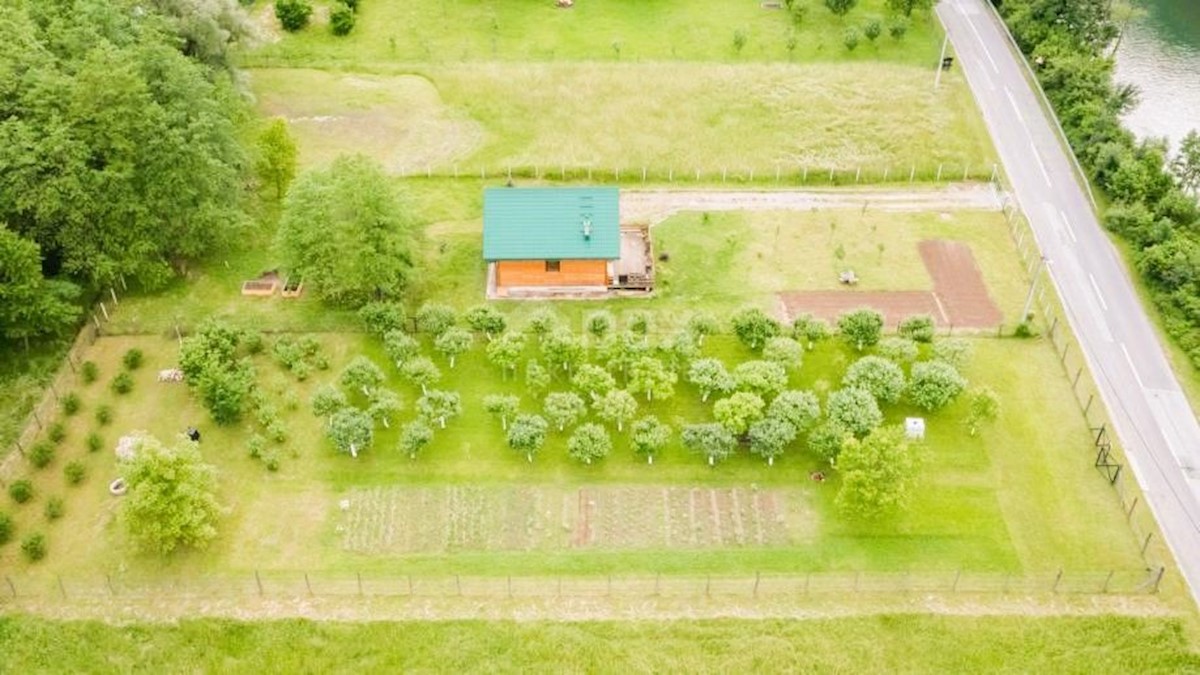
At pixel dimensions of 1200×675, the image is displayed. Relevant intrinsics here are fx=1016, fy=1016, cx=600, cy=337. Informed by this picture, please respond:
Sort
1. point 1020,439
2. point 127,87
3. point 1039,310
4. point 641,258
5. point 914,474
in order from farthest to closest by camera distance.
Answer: point 641,258
point 1039,310
point 127,87
point 1020,439
point 914,474

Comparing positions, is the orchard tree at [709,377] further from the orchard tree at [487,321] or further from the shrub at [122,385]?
the shrub at [122,385]

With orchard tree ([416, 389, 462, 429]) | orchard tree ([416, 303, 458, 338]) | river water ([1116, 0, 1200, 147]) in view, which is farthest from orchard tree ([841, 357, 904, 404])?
river water ([1116, 0, 1200, 147])

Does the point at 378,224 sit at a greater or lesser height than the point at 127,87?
lesser

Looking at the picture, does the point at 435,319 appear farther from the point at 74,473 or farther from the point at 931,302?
the point at 931,302

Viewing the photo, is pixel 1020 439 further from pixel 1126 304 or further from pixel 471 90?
pixel 471 90

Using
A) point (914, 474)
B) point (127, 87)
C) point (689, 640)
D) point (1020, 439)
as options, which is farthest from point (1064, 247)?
point (127, 87)

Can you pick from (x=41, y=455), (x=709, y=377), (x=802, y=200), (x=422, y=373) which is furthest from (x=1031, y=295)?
(x=41, y=455)
